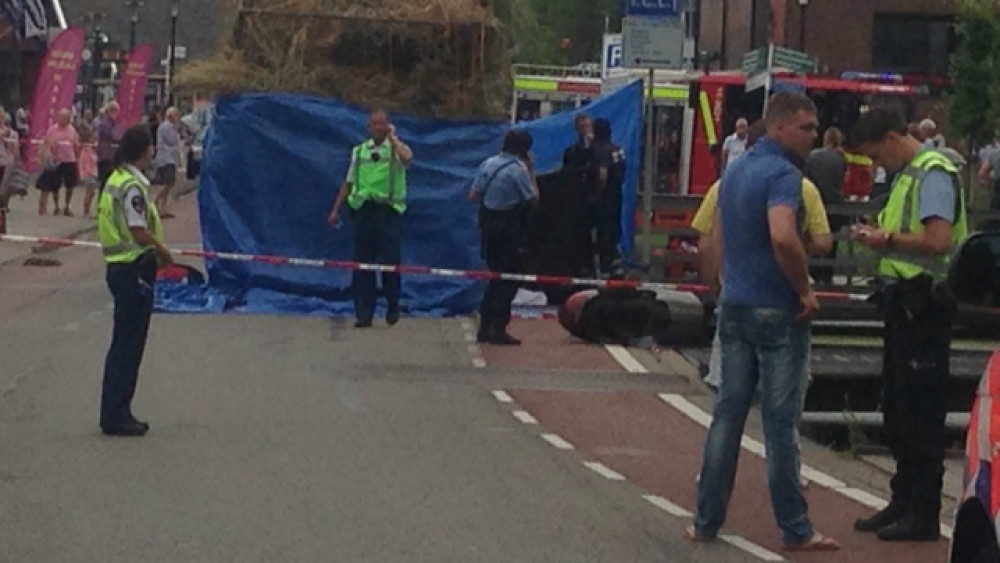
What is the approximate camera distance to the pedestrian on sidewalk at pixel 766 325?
9.93 metres

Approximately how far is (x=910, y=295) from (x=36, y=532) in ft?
13.5

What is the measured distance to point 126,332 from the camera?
13.1 m

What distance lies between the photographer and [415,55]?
862 inches

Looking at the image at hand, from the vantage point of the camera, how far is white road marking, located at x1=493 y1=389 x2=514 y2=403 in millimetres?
15195

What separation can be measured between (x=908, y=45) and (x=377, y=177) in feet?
120

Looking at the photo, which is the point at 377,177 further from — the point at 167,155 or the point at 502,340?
the point at 167,155

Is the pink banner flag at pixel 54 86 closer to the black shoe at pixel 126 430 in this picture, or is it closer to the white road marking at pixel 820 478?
the white road marking at pixel 820 478

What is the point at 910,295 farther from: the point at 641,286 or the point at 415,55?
the point at 415,55

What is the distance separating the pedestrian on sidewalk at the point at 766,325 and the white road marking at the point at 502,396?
5.06 meters

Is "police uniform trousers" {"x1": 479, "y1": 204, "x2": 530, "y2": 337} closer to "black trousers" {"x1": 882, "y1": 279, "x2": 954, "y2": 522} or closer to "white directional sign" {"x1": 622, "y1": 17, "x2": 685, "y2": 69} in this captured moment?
"white directional sign" {"x1": 622, "y1": 17, "x2": 685, "y2": 69}

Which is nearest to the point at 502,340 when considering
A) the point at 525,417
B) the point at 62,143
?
the point at 525,417

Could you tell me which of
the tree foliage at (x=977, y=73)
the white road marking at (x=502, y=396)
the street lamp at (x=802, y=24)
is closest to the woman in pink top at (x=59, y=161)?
the tree foliage at (x=977, y=73)

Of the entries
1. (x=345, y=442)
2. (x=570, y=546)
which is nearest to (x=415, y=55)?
(x=345, y=442)

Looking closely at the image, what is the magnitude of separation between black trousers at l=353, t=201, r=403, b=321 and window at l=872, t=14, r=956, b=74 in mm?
35781
